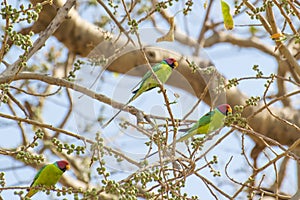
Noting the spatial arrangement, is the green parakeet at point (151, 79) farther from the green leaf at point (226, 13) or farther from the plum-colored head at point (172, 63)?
the green leaf at point (226, 13)

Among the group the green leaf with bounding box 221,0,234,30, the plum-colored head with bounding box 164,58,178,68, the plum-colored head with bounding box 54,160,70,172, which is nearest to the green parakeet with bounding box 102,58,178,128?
the plum-colored head with bounding box 164,58,178,68

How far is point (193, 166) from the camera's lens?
87.7 inches

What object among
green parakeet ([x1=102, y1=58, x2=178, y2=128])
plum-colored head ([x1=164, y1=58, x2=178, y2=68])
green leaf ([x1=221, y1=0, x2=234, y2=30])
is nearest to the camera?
green leaf ([x1=221, y1=0, x2=234, y2=30])

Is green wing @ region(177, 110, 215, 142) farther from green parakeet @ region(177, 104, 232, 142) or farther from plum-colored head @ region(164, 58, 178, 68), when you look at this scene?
plum-colored head @ region(164, 58, 178, 68)

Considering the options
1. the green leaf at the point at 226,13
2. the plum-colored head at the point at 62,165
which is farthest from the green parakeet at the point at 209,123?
the plum-colored head at the point at 62,165

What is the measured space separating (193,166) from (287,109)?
2.40m

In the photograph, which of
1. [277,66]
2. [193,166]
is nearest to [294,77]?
[277,66]

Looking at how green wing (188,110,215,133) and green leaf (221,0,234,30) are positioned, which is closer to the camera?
green leaf (221,0,234,30)

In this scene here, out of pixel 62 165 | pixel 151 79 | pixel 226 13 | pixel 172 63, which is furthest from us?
pixel 62 165

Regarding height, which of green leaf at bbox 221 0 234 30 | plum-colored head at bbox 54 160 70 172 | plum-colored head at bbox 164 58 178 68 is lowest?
plum-colored head at bbox 54 160 70 172

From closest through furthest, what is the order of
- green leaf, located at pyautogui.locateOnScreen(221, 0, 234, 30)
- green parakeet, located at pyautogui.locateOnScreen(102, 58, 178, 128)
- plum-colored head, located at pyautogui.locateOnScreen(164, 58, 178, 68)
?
green leaf, located at pyautogui.locateOnScreen(221, 0, 234, 30), green parakeet, located at pyautogui.locateOnScreen(102, 58, 178, 128), plum-colored head, located at pyautogui.locateOnScreen(164, 58, 178, 68)

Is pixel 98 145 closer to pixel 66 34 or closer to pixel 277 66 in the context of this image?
pixel 66 34

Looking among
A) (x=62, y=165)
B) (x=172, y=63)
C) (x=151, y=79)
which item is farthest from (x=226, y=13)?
(x=62, y=165)

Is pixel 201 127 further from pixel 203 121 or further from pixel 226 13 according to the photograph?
pixel 226 13
